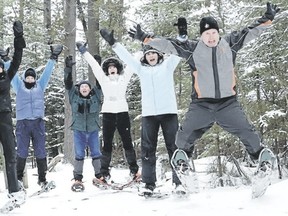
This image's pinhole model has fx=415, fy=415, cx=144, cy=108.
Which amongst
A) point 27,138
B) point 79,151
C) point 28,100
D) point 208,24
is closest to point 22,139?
point 27,138

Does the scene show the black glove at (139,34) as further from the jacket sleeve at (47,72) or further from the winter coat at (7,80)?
the jacket sleeve at (47,72)

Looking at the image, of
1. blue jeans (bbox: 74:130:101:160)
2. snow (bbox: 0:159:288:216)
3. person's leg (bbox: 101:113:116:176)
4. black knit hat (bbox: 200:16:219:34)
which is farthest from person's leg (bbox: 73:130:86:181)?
black knit hat (bbox: 200:16:219:34)

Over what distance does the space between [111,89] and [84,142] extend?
0.96 metres

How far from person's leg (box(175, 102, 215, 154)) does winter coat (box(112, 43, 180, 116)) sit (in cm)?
75

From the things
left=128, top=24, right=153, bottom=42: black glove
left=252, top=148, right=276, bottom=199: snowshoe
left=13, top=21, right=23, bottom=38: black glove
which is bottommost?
left=252, top=148, right=276, bottom=199: snowshoe

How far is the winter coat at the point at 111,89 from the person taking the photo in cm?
652

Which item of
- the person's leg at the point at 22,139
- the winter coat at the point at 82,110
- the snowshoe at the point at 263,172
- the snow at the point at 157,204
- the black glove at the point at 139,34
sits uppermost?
the black glove at the point at 139,34

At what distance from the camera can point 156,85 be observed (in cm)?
543

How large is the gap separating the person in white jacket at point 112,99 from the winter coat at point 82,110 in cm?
16

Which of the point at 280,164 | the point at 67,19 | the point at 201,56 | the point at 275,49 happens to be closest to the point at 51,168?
the point at 67,19

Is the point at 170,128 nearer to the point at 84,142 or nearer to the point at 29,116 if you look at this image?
the point at 84,142

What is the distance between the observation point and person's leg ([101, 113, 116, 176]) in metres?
6.55

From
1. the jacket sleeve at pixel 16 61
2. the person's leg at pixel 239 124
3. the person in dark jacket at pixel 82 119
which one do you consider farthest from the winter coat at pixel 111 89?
the person's leg at pixel 239 124

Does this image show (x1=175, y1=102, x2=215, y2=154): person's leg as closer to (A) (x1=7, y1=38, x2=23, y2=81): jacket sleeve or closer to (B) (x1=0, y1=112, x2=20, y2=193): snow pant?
(B) (x1=0, y1=112, x2=20, y2=193): snow pant
